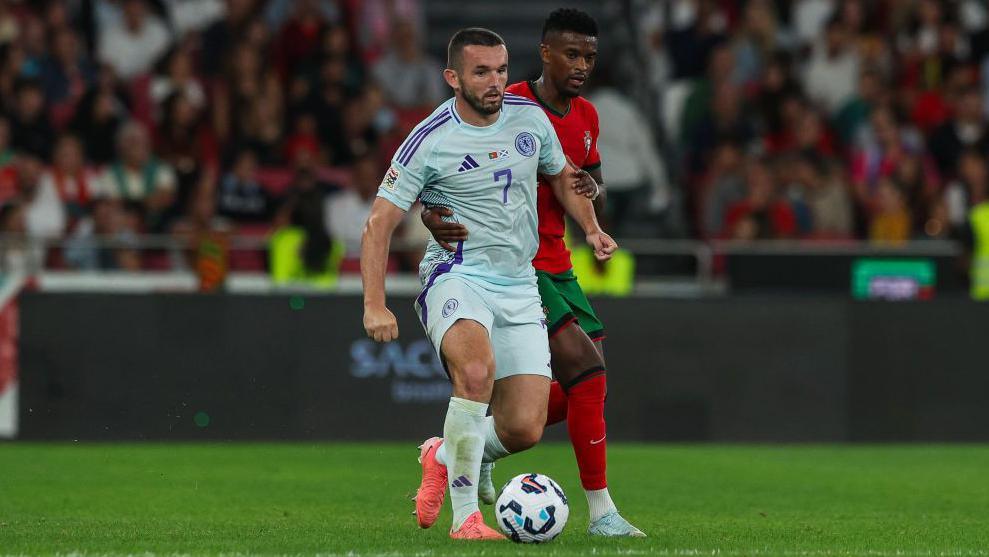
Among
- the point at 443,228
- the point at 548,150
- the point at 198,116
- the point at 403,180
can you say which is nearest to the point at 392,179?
the point at 403,180

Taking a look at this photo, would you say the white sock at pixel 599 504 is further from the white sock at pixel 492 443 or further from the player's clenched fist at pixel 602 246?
the player's clenched fist at pixel 602 246

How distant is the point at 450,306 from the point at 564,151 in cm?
112

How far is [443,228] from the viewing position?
7707 mm

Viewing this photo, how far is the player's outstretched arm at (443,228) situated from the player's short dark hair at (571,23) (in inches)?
40.0

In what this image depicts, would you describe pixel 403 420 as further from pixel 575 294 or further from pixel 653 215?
pixel 575 294

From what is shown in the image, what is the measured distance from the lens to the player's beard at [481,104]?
24.9 feet

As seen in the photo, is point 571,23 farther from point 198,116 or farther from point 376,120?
point 376,120

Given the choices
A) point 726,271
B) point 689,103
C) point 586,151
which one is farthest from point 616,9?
point 586,151

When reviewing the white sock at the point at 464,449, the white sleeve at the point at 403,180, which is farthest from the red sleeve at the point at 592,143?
the white sock at the point at 464,449

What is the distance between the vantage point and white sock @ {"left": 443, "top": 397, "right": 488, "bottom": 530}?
296 inches

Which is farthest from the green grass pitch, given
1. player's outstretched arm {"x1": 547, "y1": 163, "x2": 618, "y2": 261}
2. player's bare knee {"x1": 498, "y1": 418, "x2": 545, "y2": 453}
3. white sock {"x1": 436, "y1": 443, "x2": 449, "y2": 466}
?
player's outstretched arm {"x1": 547, "y1": 163, "x2": 618, "y2": 261}

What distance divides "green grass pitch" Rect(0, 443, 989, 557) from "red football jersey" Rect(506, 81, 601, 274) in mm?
1279

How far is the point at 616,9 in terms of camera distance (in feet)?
65.4

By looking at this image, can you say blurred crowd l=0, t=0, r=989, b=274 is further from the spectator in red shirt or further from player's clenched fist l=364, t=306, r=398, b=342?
player's clenched fist l=364, t=306, r=398, b=342
